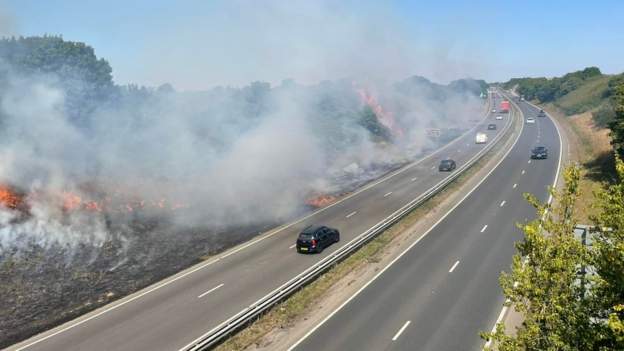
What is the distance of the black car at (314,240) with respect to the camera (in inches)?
1216

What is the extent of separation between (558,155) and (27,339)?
62.2 metres

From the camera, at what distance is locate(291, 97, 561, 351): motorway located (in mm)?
19422

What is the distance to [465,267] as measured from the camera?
2695cm

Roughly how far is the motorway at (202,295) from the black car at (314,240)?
490mm

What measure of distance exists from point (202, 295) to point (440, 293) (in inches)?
508

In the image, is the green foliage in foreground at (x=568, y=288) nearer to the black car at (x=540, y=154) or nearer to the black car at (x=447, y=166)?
the black car at (x=447, y=166)

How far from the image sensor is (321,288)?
2517 cm

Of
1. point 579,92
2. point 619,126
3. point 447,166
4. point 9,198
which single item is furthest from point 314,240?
point 579,92

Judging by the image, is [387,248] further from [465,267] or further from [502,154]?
[502,154]

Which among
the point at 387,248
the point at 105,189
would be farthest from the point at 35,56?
the point at 387,248

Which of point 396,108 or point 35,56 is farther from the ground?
point 35,56

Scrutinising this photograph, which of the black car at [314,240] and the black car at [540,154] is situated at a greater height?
the black car at [314,240]

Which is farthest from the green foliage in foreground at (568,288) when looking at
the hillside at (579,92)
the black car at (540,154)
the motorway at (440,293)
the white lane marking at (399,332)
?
the hillside at (579,92)

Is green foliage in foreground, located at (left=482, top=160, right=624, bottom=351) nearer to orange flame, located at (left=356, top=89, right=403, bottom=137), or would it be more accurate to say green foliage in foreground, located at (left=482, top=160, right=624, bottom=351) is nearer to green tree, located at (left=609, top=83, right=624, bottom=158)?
green tree, located at (left=609, top=83, right=624, bottom=158)
